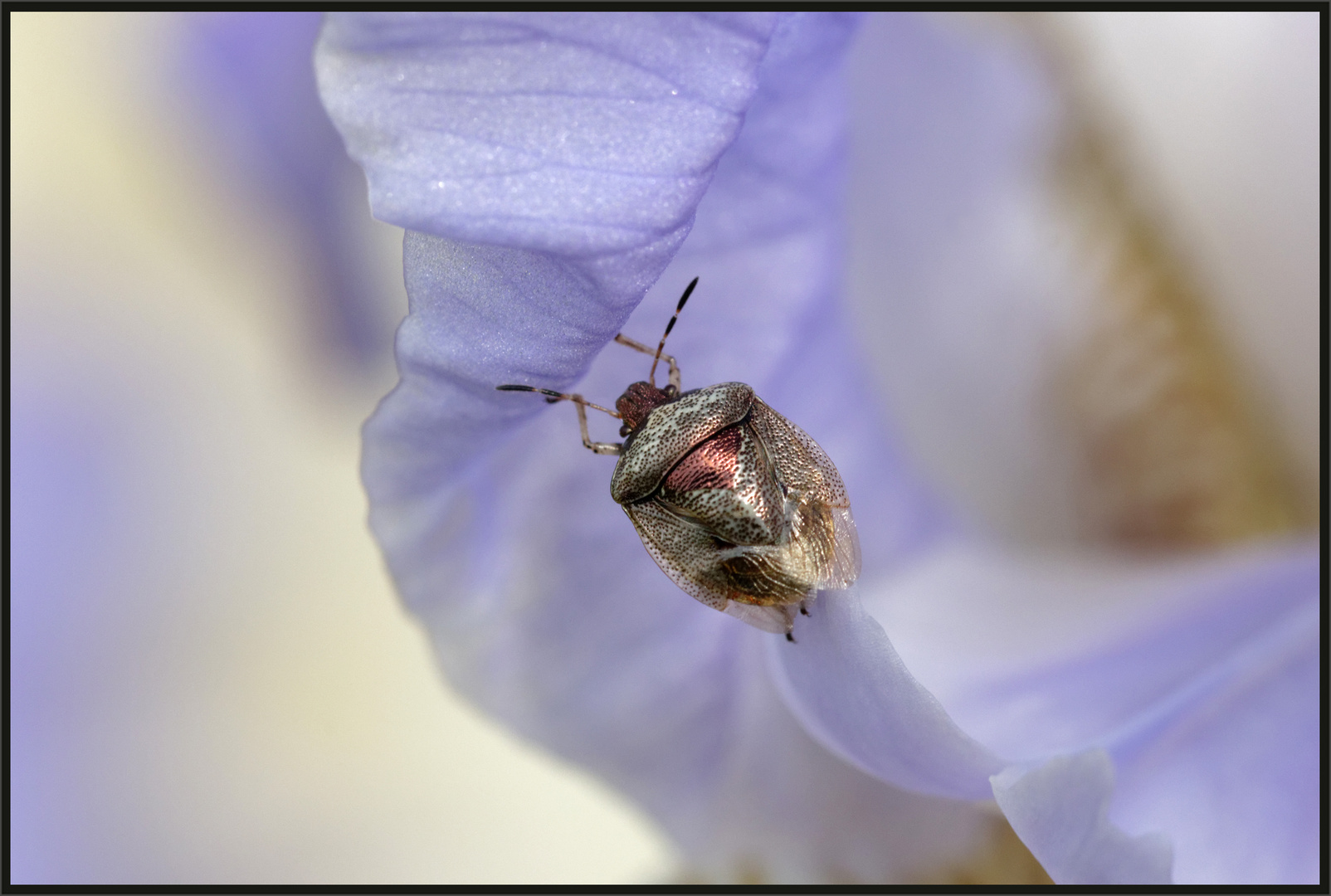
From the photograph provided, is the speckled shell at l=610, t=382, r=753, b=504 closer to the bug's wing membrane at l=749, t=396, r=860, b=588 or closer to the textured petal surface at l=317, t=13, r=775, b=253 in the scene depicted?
the bug's wing membrane at l=749, t=396, r=860, b=588

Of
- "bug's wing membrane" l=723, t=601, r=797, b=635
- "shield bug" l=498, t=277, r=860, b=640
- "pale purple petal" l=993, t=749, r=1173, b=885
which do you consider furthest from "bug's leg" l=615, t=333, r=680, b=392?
"pale purple petal" l=993, t=749, r=1173, b=885

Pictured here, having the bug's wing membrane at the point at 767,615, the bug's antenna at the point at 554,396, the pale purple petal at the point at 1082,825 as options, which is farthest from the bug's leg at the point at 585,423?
the pale purple petal at the point at 1082,825

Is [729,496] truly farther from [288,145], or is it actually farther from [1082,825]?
[288,145]

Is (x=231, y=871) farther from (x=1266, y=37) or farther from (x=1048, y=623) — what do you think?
(x=1266, y=37)

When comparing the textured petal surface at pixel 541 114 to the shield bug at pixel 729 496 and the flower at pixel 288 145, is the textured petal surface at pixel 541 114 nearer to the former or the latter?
the shield bug at pixel 729 496

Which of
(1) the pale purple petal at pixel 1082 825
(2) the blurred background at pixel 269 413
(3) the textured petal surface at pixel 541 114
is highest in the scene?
(3) the textured petal surface at pixel 541 114
